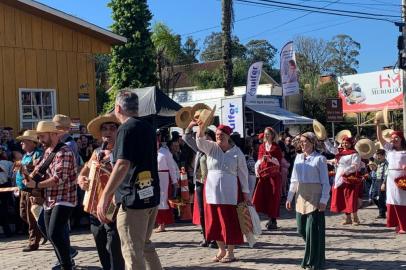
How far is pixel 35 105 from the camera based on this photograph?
17031 millimetres

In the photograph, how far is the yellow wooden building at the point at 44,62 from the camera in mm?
16453

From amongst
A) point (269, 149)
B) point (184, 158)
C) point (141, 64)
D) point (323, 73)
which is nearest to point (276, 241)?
point (269, 149)

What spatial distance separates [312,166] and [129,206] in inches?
118

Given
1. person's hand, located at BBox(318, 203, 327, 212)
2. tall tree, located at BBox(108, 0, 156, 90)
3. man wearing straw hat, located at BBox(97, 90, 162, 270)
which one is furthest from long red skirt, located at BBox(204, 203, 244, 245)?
tall tree, located at BBox(108, 0, 156, 90)

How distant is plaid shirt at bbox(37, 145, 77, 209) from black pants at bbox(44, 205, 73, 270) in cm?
8

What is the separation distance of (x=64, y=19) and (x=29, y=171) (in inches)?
358

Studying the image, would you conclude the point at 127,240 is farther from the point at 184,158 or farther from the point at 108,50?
the point at 108,50

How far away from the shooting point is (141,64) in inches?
1303

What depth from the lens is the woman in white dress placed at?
10766 millimetres

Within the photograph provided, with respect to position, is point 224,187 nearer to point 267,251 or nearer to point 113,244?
point 267,251

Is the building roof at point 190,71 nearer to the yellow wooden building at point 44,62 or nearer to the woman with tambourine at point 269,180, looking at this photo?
the yellow wooden building at point 44,62

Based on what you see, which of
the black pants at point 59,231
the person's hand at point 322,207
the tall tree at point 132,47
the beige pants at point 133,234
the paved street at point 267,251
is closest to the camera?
the beige pants at point 133,234

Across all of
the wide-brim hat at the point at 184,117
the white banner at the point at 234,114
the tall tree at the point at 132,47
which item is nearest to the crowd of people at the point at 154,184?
the wide-brim hat at the point at 184,117

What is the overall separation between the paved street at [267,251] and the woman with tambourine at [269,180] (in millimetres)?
434
